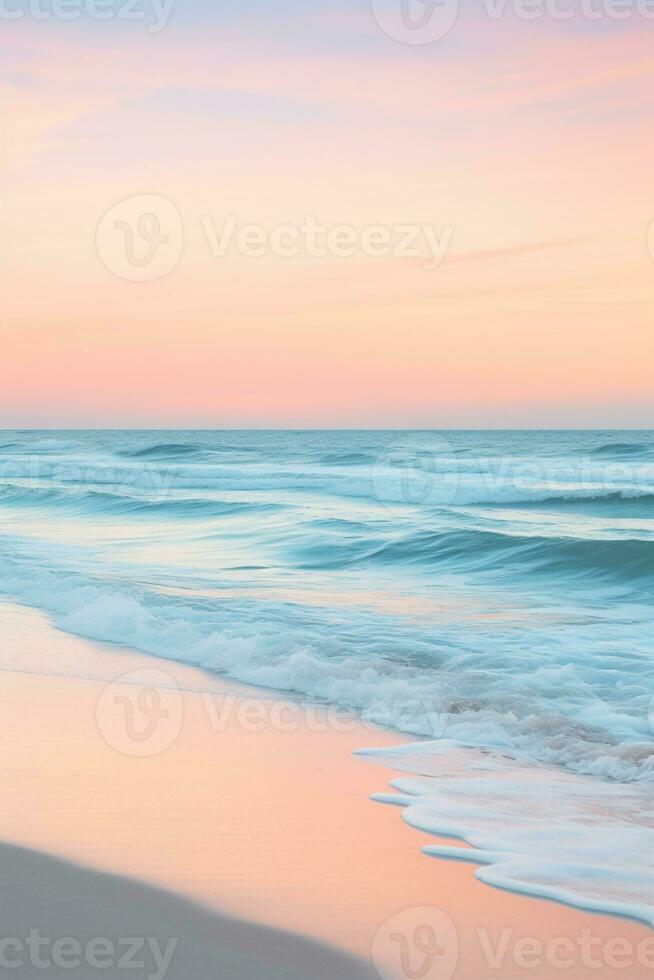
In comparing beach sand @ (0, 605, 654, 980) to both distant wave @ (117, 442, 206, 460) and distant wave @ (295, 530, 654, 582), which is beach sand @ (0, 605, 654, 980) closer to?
distant wave @ (295, 530, 654, 582)

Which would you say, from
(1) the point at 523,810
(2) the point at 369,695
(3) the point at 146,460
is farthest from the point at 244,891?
(3) the point at 146,460

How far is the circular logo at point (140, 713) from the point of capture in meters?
6.23

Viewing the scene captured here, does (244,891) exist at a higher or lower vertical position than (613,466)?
lower

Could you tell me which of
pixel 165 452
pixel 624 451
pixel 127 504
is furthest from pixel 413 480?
pixel 165 452

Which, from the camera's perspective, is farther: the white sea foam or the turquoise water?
the turquoise water

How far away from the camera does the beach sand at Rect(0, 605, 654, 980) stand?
12.3ft

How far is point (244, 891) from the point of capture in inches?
163

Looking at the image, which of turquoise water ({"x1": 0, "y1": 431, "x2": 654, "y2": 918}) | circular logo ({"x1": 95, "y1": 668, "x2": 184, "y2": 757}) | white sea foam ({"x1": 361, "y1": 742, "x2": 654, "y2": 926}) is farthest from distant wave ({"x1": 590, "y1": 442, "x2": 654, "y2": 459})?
white sea foam ({"x1": 361, "y1": 742, "x2": 654, "y2": 926})

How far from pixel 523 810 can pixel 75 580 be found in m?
8.41

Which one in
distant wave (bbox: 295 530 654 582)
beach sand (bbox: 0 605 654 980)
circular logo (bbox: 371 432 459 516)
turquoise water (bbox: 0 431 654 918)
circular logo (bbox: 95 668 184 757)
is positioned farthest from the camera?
circular logo (bbox: 371 432 459 516)

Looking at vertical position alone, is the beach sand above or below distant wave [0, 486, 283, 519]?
below

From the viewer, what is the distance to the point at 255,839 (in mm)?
4730

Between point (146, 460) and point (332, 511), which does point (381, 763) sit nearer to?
point (332, 511)

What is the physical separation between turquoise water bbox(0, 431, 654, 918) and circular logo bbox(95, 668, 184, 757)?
787 mm
